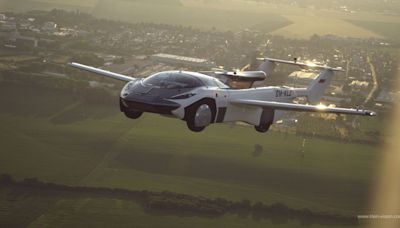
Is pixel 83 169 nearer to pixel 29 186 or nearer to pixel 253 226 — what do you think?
pixel 29 186

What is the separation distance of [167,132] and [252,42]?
75.5 metres

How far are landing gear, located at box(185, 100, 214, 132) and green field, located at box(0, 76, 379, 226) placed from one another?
20040mm

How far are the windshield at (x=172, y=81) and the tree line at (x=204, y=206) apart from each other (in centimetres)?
2114

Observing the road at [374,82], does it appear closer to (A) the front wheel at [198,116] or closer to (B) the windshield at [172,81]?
(B) the windshield at [172,81]

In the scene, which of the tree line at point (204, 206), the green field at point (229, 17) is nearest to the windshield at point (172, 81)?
the tree line at point (204, 206)

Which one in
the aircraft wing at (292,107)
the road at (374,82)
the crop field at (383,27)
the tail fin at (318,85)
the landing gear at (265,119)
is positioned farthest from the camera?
the crop field at (383,27)

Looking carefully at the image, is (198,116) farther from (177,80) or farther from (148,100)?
(148,100)

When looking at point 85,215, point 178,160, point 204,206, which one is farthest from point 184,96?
point 178,160

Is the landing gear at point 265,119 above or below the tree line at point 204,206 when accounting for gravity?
above

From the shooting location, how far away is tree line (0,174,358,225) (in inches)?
2037

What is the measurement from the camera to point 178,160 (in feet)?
193

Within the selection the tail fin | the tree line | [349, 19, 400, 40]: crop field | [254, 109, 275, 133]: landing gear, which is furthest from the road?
[254, 109, 275, 133]: landing gear

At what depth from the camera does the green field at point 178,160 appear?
54.6 m

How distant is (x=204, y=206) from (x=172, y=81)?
2188 centimetres
